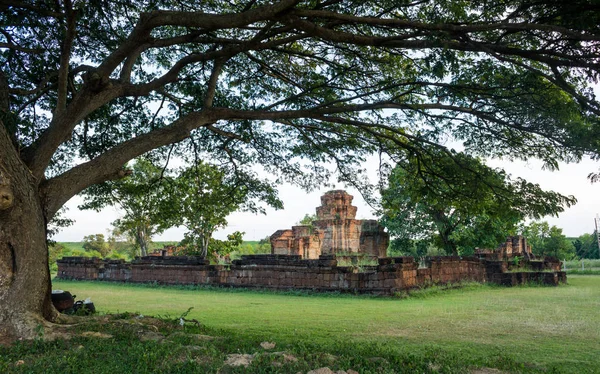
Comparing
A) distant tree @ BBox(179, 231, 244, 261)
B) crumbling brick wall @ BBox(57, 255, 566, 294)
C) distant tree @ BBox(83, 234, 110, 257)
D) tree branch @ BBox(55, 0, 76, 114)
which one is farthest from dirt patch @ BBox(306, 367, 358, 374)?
distant tree @ BBox(83, 234, 110, 257)

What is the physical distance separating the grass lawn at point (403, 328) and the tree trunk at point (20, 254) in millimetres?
2104

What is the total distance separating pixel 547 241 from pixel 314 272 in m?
33.3

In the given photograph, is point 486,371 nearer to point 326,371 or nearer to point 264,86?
point 326,371

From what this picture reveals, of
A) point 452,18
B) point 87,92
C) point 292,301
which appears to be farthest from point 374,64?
point 292,301

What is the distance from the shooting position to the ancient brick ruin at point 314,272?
13.3 meters

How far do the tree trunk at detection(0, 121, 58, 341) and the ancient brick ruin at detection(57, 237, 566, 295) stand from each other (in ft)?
29.3

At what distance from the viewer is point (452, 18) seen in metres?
6.09

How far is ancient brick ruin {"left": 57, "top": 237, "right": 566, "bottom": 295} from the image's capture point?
13281 millimetres

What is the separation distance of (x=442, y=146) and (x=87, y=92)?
17.1ft

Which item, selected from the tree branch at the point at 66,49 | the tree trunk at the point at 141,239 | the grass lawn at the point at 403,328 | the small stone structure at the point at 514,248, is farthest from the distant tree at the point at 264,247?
the tree branch at the point at 66,49

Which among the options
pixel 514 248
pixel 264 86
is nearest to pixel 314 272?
pixel 264 86

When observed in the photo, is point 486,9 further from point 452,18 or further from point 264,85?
point 264,85

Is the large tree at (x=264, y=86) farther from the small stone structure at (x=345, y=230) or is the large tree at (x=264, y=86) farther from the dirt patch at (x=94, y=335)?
the small stone structure at (x=345, y=230)

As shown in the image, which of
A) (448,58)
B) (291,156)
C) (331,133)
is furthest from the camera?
(291,156)
